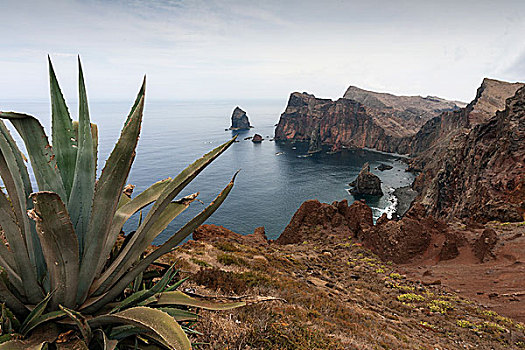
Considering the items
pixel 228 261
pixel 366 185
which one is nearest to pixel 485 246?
pixel 228 261

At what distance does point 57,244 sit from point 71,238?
11 cm

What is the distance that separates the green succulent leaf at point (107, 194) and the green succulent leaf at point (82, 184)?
Result: 0.26ft

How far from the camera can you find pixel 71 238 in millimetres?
1701

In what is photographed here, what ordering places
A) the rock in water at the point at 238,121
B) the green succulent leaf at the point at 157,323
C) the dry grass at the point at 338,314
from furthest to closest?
1. the rock in water at the point at 238,121
2. the dry grass at the point at 338,314
3. the green succulent leaf at the point at 157,323

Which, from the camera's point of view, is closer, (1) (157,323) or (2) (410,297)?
(1) (157,323)

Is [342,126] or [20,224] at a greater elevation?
[20,224]

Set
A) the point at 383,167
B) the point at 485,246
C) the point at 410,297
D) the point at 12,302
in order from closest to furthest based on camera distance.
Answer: the point at 12,302 → the point at 410,297 → the point at 485,246 → the point at 383,167

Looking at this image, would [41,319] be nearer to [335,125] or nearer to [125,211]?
[125,211]

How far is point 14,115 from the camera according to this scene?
1795 millimetres

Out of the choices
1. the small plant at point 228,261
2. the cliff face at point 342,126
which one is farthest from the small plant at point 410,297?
the cliff face at point 342,126

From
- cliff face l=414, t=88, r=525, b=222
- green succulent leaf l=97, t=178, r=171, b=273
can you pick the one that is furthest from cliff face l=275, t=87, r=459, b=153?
green succulent leaf l=97, t=178, r=171, b=273

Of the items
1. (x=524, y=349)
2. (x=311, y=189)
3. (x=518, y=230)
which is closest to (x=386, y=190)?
(x=311, y=189)

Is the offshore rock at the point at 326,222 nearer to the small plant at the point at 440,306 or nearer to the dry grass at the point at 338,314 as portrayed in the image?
the dry grass at the point at 338,314

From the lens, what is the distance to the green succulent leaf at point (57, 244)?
60.4 inches
